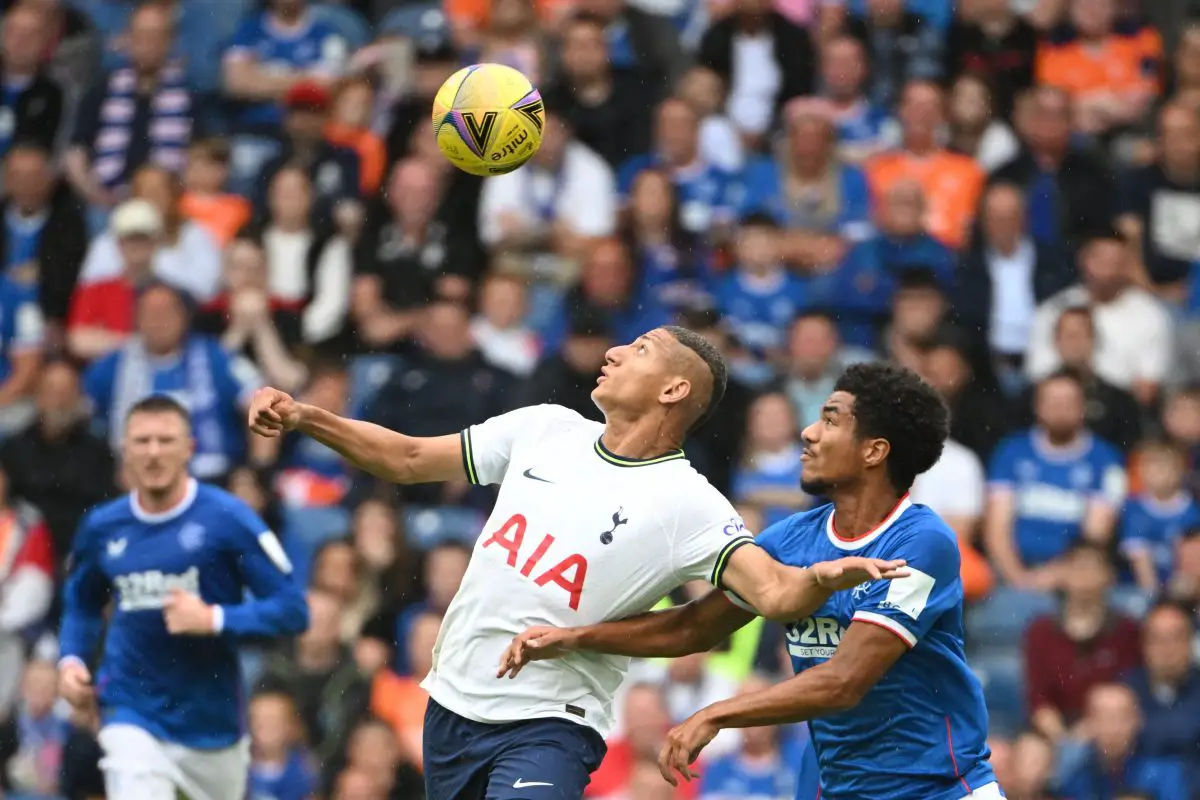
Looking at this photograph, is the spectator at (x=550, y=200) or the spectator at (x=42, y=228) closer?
the spectator at (x=550, y=200)

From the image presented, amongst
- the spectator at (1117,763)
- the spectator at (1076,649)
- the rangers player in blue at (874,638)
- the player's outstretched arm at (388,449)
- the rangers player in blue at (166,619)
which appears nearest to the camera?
the rangers player in blue at (874,638)

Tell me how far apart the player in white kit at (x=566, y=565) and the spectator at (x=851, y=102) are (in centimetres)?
780

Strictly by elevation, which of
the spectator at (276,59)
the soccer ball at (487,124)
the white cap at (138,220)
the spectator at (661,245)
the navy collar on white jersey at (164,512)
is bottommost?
the navy collar on white jersey at (164,512)

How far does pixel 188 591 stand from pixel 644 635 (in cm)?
280

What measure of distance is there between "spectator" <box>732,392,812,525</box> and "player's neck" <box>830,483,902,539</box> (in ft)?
18.3

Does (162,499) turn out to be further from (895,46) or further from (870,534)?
(895,46)

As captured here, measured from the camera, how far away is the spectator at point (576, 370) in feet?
42.3

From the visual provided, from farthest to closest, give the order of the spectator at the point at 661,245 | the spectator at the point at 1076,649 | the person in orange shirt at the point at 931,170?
the person in orange shirt at the point at 931,170 < the spectator at the point at 661,245 < the spectator at the point at 1076,649

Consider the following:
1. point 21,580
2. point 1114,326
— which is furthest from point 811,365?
point 21,580

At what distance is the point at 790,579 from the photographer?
6.62 metres

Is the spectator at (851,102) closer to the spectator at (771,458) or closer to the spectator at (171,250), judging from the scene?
the spectator at (771,458)

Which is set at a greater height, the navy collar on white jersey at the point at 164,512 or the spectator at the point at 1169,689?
the navy collar on white jersey at the point at 164,512

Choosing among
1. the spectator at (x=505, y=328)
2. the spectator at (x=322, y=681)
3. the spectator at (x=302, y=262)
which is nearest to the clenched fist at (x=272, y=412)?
the spectator at (x=322, y=681)

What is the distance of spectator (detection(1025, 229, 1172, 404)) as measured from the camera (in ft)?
43.9
